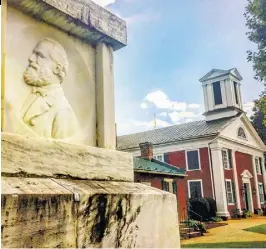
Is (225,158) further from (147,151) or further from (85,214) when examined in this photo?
(85,214)

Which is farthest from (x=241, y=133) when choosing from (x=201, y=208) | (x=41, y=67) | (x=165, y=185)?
(x=41, y=67)

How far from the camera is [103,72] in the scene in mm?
2586

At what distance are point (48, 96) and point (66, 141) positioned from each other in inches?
13.4

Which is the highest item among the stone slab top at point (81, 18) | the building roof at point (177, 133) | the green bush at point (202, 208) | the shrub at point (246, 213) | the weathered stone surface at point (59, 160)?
the building roof at point (177, 133)

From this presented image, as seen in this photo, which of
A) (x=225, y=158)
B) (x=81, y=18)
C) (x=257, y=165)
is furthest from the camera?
(x=257, y=165)

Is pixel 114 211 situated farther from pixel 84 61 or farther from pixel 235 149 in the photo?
pixel 235 149

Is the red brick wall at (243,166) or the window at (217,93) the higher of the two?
the window at (217,93)

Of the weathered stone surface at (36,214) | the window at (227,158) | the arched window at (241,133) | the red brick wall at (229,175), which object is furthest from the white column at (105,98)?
the arched window at (241,133)

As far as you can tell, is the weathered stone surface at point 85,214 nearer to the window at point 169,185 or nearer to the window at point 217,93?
the window at point 169,185

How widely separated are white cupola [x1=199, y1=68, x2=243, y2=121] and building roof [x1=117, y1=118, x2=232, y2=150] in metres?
0.78

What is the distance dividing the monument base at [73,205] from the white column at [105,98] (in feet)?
0.55

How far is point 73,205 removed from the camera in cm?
175

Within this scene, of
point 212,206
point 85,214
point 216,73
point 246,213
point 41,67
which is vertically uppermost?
point 216,73

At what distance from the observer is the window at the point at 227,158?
87.4 ft
